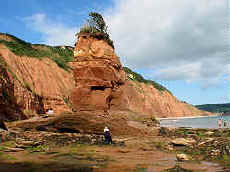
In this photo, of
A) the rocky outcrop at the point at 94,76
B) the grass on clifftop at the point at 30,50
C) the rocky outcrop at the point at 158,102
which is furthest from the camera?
the rocky outcrop at the point at 158,102

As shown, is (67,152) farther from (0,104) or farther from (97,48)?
(0,104)

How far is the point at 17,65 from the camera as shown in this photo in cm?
4131

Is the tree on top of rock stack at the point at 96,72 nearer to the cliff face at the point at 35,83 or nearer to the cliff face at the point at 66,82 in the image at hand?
the cliff face at the point at 66,82

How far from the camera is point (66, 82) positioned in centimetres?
4894

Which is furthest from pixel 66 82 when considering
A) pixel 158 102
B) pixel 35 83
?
pixel 158 102

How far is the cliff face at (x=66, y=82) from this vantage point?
683 inches

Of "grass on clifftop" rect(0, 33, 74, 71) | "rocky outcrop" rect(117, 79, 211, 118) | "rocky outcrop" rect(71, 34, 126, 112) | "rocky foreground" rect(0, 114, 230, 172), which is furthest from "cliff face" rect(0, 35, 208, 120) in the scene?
"rocky foreground" rect(0, 114, 230, 172)

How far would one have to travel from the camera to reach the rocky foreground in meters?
7.53

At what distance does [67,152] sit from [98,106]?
22.2ft

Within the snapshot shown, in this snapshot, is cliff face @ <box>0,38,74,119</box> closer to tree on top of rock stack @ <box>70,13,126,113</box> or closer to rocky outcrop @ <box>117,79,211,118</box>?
tree on top of rock stack @ <box>70,13,126,113</box>

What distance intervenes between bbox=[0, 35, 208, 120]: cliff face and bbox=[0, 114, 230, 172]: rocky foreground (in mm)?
2624

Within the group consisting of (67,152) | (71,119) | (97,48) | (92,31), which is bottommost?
(67,152)

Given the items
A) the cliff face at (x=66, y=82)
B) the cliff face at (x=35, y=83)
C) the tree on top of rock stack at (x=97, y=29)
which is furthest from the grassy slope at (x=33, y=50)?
the tree on top of rock stack at (x=97, y=29)

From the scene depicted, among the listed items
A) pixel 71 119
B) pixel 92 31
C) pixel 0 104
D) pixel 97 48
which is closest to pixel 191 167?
pixel 71 119
